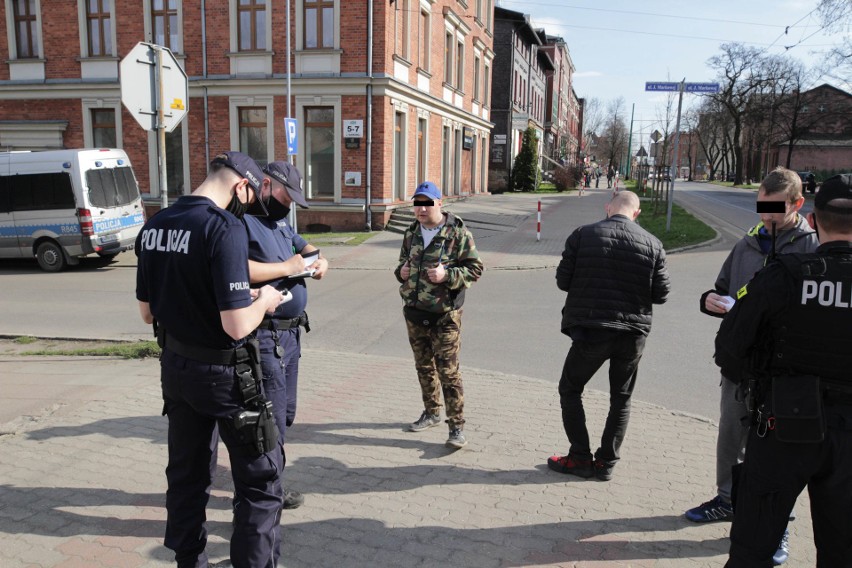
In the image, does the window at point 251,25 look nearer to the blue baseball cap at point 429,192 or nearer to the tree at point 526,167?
the blue baseball cap at point 429,192

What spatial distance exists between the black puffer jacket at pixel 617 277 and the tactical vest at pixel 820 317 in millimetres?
1514

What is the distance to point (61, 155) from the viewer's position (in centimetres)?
1395

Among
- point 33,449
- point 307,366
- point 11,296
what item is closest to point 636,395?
point 307,366

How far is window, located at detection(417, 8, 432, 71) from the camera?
2319 centimetres

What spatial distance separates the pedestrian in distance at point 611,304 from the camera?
4062 millimetres

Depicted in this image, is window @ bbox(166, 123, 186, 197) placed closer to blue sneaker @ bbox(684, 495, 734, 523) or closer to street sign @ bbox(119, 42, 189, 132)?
street sign @ bbox(119, 42, 189, 132)

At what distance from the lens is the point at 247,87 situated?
20406mm

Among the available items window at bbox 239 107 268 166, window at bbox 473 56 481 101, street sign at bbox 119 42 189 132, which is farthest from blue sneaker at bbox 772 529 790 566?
window at bbox 473 56 481 101

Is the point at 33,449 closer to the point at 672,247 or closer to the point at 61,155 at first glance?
the point at 61,155

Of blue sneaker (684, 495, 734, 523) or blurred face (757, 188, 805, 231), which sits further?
A: blue sneaker (684, 495, 734, 523)

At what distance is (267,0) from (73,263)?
10154mm

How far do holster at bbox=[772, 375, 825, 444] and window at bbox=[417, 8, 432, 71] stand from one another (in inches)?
876

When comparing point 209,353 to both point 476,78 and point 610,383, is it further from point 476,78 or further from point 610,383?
point 476,78

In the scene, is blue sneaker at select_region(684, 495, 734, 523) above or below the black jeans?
below
